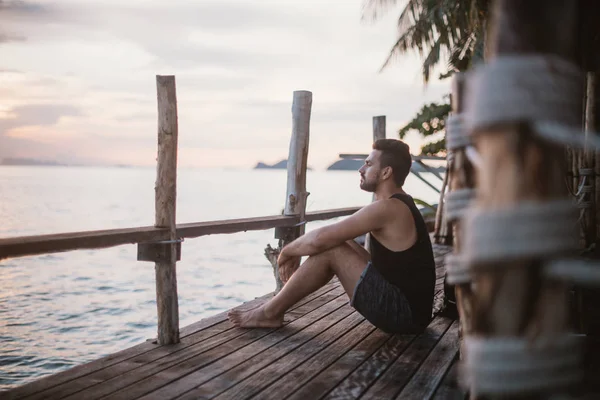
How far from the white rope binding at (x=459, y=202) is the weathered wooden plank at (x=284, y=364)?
1.62m

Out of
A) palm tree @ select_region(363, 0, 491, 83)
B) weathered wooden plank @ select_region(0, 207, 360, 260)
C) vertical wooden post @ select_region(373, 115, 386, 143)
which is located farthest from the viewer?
palm tree @ select_region(363, 0, 491, 83)

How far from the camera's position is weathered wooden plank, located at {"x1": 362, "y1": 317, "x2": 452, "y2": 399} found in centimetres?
286

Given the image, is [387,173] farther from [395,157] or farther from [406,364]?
[406,364]

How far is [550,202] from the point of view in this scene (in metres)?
1.19

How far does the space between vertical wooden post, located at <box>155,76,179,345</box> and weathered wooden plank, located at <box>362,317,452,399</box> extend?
1.39 m

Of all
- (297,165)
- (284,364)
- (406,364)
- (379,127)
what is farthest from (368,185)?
(379,127)

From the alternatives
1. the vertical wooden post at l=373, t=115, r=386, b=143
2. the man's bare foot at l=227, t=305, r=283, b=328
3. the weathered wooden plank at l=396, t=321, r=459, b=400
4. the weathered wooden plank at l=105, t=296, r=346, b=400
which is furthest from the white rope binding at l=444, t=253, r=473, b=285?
the vertical wooden post at l=373, t=115, r=386, b=143

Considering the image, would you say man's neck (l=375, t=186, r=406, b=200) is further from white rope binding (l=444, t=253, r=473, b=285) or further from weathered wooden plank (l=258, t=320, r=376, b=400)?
white rope binding (l=444, t=253, r=473, b=285)

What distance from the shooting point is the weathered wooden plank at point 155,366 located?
286 centimetres

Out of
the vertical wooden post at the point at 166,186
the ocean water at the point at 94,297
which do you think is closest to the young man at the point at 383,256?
the vertical wooden post at the point at 166,186

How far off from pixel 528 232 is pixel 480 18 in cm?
833

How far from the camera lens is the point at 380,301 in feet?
11.9

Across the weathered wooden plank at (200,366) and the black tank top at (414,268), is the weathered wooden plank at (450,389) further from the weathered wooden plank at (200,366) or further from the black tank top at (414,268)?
the weathered wooden plank at (200,366)

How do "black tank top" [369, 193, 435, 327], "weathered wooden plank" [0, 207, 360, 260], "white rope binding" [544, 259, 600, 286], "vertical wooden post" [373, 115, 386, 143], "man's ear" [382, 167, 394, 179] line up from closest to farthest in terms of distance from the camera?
"white rope binding" [544, 259, 600, 286] → "weathered wooden plank" [0, 207, 360, 260] → "black tank top" [369, 193, 435, 327] → "man's ear" [382, 167, 394, 179] → "vertical wooden post" [373, 115, 386, 143]
